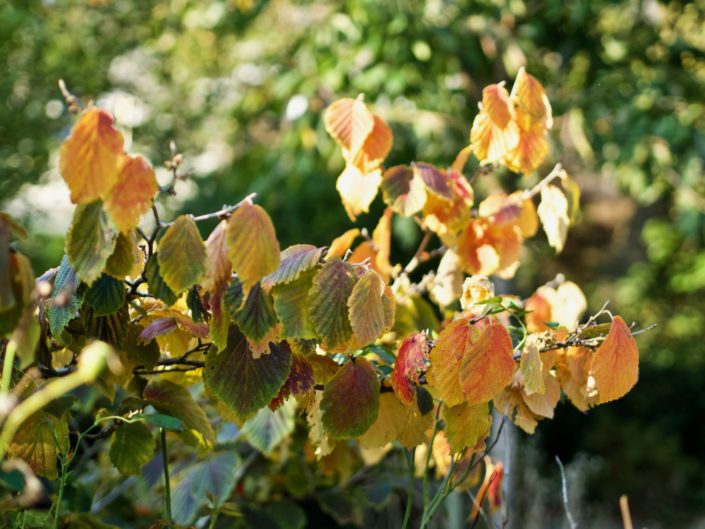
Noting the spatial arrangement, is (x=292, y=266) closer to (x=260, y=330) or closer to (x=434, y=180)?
(x=260, y=330)

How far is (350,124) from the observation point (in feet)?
5.43

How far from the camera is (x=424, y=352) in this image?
4.32 ft

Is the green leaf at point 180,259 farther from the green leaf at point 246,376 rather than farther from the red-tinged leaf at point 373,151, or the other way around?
the red-tinged leaf at point 373,151

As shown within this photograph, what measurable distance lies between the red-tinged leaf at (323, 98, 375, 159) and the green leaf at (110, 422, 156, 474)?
1.97 feet

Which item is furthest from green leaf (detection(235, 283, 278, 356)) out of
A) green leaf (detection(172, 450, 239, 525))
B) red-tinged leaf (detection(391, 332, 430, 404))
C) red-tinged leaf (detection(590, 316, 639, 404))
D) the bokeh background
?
the bokeh background

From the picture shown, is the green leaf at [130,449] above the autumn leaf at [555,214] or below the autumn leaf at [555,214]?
above

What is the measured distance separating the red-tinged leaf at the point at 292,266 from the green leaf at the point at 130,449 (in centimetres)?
37

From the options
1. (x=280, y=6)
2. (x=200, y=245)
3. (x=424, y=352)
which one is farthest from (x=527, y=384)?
(x=280, y=6)

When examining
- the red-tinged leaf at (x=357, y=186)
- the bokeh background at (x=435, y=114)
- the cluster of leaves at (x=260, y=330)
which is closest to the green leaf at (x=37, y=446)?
the cluster of leaves at (x=260, y=330)

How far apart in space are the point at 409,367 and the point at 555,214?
64cm

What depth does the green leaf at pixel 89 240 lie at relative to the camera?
43.2 inches

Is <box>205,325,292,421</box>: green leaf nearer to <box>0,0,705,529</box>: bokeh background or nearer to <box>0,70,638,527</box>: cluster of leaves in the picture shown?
<box>0,70,638,527</box>: cluster of leaves

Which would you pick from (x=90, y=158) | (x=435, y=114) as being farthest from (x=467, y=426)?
(x=435, y=114)

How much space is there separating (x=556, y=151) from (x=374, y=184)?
2931 mm
